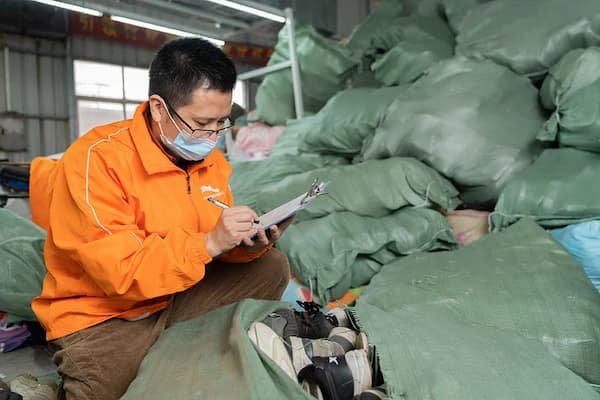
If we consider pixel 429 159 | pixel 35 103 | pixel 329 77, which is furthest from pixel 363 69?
pixel 35 103

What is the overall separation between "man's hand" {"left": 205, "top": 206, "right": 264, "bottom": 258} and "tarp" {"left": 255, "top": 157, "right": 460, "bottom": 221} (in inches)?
30.0

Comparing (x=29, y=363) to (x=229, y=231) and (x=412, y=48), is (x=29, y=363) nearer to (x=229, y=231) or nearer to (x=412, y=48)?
(x=229, y=231)

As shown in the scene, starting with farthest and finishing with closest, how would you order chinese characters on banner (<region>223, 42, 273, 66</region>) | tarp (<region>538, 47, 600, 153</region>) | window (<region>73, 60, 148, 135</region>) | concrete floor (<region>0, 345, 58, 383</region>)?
chinese characters on banner (<region>223, 42, 273, 66</region>), window (<region>73, 60, 148, 135</region>), tarp (<region>538, 47, 600, 153</region>), concrete floor (<region>0, 345, 58, 383</region>)

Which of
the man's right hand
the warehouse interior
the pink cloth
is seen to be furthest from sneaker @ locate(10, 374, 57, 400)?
the pink cloth

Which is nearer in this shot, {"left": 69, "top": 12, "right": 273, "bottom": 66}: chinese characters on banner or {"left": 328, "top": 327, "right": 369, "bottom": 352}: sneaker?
{"left": 328, "top": 327, "right": 369, "bottom": 352}: sneaker

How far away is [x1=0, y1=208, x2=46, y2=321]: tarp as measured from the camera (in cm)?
130

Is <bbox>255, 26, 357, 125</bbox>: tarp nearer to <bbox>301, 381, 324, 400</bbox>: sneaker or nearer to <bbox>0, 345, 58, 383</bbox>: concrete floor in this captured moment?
<bbox>0, 345, 58, 383</bbox>: concrete floor

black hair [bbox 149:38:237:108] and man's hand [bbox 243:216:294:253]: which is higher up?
black hair [bbox 149:38:237:108]

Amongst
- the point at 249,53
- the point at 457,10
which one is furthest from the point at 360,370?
the point at 249,53

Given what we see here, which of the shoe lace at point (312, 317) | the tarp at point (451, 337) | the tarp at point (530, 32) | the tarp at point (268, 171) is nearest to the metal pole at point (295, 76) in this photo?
the tarp at point (268, 171)

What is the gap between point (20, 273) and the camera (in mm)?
1314

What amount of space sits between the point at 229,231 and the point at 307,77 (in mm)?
1927

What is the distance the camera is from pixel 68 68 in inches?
250

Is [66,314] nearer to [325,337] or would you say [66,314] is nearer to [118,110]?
[325,337]
